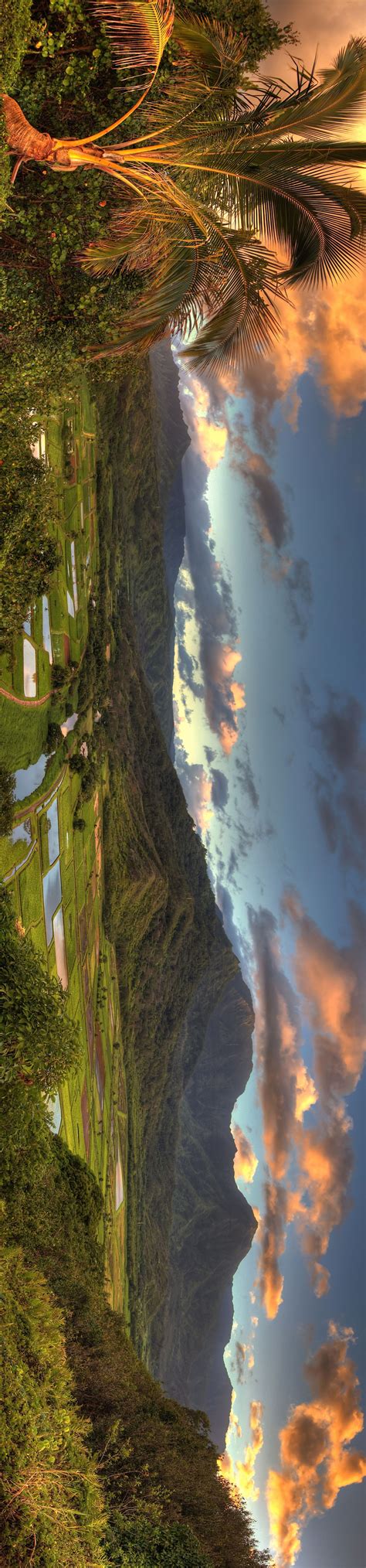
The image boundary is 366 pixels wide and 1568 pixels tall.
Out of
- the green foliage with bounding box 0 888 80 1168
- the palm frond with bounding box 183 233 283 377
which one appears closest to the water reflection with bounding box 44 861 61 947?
the green foliage with bounding box 0 888 80 1168

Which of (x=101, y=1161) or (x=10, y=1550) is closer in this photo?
(x=10, y=1550)

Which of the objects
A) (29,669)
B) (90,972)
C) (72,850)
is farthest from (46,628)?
(90,972)

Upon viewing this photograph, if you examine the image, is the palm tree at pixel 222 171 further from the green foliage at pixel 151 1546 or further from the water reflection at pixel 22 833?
the green foliage at pixel 151 1546

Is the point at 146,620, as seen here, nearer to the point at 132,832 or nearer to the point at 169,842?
the point at 169,842

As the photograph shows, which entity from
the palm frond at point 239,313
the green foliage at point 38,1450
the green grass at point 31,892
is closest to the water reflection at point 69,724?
the green grass at point 31,892

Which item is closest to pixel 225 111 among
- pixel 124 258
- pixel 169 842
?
pixel 124 258

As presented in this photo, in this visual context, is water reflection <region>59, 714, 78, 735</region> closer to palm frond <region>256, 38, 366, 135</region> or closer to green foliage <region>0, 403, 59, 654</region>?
green foliage <region>0, 403, 59, 654</region>
